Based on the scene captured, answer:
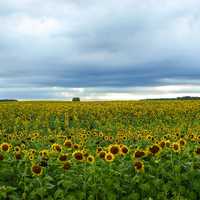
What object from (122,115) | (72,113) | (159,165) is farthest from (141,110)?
(159,165)

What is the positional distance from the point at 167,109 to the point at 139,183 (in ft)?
67.9

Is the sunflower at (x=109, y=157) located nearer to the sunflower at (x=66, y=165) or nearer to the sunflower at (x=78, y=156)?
the sunflower at (x=78, y=156)

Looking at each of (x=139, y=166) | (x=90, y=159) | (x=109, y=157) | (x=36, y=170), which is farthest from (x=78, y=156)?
(x=139, y=166)

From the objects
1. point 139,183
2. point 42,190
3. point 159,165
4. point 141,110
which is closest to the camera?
point 42,190

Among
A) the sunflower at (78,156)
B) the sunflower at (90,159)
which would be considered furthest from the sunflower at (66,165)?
the sunflower at (90,159)

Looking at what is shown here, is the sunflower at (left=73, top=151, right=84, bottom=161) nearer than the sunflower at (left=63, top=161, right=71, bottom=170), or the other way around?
the sunflower at (left=63, top=161, right=71, bottom=170)

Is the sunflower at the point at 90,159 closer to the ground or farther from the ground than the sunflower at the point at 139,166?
farther from the ground

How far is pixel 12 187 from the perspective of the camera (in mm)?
7789

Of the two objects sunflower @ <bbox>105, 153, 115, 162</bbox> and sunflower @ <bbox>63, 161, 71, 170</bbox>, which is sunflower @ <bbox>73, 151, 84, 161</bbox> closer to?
sunflower @ <bbox>63, 161, 71, 170</bbox>

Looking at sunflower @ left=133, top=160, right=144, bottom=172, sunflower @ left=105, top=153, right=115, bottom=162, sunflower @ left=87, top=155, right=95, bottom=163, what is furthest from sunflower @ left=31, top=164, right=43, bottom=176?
sunflower @ left=133, top=160, right=144, bottom=172

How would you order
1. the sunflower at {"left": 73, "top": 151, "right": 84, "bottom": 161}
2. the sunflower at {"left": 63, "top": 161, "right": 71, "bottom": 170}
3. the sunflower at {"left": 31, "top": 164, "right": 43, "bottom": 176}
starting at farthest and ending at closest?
the sunflower at {"left": 73, "top": 151, "right": 84, "bottom": 161}
the sunflower at {"left": 63, "top": 161, "right": 71, "bottom": 170}
the sunflower at {"left": 31, "top": 164, "right": 43, "bottom": 176}

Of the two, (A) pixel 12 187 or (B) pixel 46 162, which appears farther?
(B) pixel 46 162

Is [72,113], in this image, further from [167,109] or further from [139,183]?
[139,183]

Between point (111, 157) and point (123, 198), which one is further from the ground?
point (111, 157)
